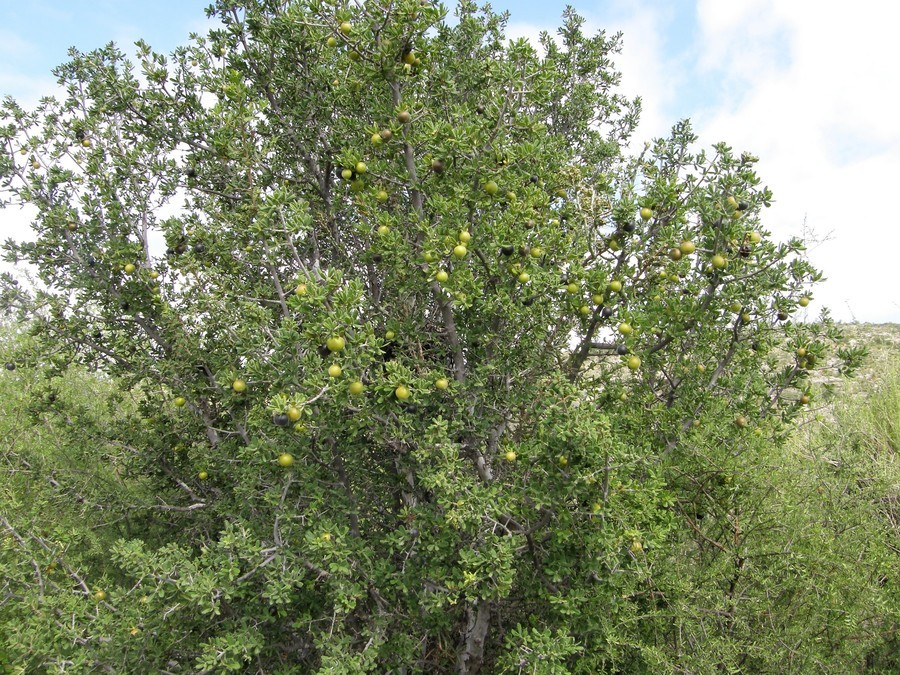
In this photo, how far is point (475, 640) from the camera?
3.27 m

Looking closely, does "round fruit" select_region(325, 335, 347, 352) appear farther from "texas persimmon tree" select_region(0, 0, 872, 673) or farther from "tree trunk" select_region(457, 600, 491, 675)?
"tree trunk" select_region(457, 600, 491, 675)

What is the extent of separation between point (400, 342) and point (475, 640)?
5.75 feet

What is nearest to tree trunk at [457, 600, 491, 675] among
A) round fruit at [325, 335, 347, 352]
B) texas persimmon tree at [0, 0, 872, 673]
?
texas persimmon tree at [0, 0, 872, 673]

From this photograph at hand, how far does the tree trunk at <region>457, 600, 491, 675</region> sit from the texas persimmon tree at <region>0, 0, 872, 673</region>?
0.06 feet

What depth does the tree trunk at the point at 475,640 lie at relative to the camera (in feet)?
10.5

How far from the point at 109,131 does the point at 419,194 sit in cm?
233

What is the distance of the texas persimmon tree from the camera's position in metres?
2.59

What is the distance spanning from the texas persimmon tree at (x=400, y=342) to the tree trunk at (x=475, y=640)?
0.02 metres

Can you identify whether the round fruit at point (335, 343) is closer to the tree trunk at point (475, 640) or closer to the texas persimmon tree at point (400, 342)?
the texas persimmon tree at point (400, 342)

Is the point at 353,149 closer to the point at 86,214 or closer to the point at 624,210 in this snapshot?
the point at 624,210

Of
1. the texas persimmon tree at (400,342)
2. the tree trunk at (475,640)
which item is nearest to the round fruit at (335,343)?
the texas persimmon tree at (400,342)

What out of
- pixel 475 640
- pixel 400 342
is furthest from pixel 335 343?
pixel 475 640

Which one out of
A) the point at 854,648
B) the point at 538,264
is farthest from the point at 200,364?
the point at 854,648

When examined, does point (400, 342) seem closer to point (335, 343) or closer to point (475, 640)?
point (335, 343)
